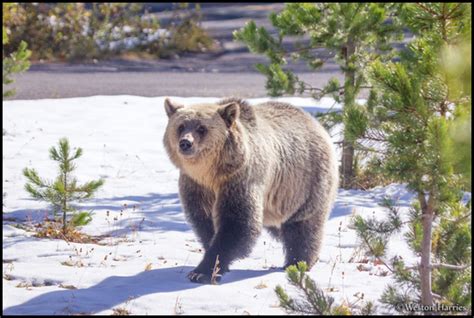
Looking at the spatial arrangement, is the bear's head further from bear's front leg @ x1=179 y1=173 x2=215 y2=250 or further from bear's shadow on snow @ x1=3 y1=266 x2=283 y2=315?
bear's shadow on snow @ x1=3 y1=266 x2=283 y2=315

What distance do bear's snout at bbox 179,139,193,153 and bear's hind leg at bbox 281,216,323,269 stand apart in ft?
4.69

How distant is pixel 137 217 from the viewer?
9109 mm

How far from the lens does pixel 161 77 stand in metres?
18.3

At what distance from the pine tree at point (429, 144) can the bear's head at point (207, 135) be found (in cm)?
153

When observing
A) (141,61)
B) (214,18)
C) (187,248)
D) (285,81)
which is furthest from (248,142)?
(214,18)

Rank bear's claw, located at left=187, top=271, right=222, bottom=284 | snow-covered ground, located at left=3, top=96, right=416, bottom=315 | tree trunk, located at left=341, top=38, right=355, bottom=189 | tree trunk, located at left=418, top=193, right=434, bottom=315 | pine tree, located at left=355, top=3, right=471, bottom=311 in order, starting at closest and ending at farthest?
pine tree, located at left=355, top=3, right=471, bottom=311 → tree trunk, located at left=418, top=193, right=434, bottom=315 → snow-covered ground, located at left=3, top=96, right=416, bottom=315 → bear's claw, located at left=187, top=271, right=222, bottom=284 → tree trunk, located at left=341, top=38, right=355, bottom=189

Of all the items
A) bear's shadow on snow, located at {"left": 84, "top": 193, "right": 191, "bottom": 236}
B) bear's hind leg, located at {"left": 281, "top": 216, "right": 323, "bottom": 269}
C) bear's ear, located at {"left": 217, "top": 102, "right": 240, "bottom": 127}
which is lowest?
bear's shadow on snow, located at {"left": 84, "top": 193, "right": 191, "bottom": 236}

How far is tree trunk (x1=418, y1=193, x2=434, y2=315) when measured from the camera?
17.6 ft

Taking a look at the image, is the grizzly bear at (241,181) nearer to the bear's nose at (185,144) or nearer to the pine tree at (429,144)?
the bear's nose at (185,144)

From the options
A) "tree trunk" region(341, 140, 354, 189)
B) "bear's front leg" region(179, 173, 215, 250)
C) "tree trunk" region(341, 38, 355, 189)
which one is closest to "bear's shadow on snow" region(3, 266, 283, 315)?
"bear's front leg" region(179, 173, 215, 250)

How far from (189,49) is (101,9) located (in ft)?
7.82

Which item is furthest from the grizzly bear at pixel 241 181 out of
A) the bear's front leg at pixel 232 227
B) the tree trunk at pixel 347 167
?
the tree trunk at pixel 347 167

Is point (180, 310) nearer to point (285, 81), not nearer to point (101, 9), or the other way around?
point (285, 81)

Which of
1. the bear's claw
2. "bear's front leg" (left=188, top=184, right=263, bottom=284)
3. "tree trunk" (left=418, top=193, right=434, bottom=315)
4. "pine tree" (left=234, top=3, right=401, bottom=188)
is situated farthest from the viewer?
"pine tree" (left=234, top=3, right=401, bottom=188)
